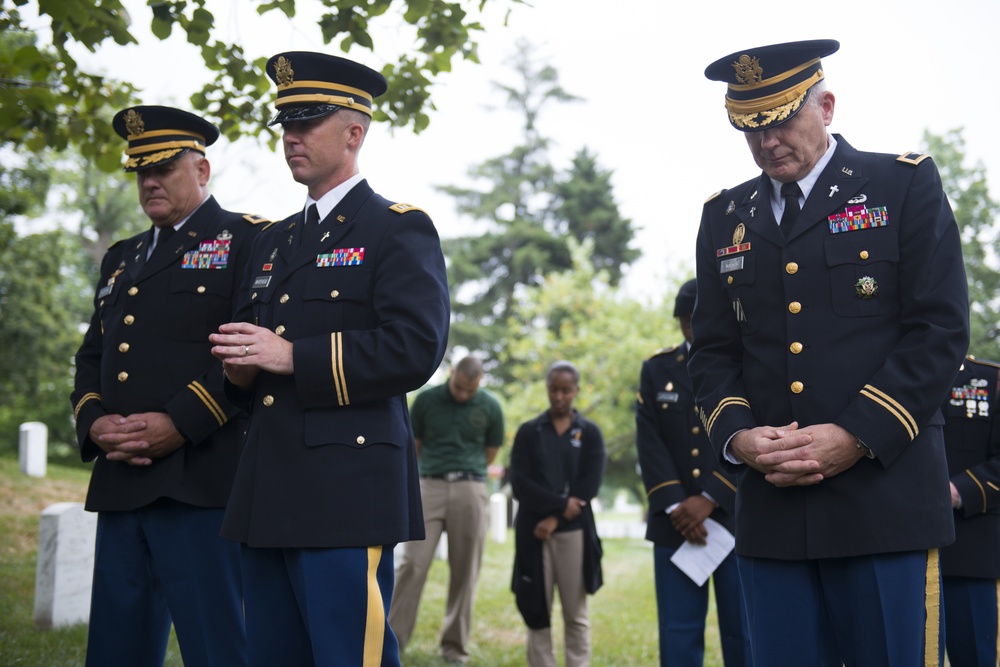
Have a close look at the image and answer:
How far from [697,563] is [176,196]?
3403 millimetres

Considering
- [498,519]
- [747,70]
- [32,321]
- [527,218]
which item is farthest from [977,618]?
[527,218]

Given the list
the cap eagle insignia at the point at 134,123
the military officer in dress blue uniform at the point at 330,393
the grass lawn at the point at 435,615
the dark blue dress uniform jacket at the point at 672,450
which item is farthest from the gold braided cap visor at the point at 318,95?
the grass lawn at the point at 435,615

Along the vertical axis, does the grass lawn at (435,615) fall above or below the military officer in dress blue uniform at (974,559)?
below

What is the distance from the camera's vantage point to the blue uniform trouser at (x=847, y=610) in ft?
9.62

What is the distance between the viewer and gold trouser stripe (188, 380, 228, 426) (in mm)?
4180

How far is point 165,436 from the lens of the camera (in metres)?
4.19

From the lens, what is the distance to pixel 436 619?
10.5m

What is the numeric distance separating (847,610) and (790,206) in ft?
4.29

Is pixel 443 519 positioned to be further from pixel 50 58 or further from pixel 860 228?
pixel 860 228

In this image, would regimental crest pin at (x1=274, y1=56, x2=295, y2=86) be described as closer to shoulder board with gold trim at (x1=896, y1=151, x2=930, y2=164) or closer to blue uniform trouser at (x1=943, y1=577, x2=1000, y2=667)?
shoulder board with gold trim at (x1=896, y1=151, x2=930, y2=164)

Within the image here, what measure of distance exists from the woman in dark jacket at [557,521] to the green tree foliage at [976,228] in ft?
86.0

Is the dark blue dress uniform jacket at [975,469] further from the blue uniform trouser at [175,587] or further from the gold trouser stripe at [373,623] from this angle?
the blue uniform trouser at [175,587]

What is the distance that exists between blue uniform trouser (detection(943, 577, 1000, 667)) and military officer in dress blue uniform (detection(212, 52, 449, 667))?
11.0ft

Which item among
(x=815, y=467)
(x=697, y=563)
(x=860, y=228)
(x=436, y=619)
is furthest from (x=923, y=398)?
(x=436, y=619)
